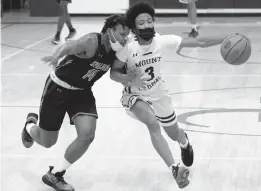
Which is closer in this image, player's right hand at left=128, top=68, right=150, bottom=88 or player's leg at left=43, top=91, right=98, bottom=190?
player's leg at left=43, top=91, right=98, bottom=190

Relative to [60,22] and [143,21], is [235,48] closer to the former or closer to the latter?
[143,21]

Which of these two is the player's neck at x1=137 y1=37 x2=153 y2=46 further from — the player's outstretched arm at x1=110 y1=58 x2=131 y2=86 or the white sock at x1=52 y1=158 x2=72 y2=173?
the white sock at x1=52 y1=158 x2=72 y2=173

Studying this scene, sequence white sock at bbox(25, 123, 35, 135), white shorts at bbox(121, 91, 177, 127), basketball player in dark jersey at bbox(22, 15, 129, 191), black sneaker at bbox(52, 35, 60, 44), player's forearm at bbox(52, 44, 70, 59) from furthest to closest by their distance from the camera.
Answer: black sneaker at bbox(52, 35, 60, 44) → white sock at bbox(25, 123, 35, 135) → white shorts at bbox(121, 91, 177, 127) → basketball player in dark jersey at bbox(22, 15, 129, 191) → player's forearm at bbox(52, 44, 70, 59)

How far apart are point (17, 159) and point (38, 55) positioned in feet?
20.1

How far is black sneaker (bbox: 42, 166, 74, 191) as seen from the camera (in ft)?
15.4

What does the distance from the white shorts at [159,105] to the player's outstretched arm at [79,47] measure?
543 millimetres

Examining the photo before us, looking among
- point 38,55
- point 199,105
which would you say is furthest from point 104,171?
point 38,55

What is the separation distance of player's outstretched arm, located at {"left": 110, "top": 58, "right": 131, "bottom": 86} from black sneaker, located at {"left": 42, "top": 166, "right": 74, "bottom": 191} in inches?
34.7

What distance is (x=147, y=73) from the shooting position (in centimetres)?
466

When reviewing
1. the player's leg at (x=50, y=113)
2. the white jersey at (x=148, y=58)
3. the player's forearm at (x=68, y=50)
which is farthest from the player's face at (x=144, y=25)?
the player's leg at (x=50, y=113)

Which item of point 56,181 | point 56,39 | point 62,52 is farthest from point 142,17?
point 56,39

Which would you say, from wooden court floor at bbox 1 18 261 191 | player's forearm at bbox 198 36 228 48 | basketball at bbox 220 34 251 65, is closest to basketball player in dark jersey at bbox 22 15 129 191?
wooden court floor at bbox 1 18 261 191

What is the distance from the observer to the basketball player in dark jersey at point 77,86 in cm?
441

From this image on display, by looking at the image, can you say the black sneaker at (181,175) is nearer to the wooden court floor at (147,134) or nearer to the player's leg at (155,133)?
the player's leg at (155,133)
